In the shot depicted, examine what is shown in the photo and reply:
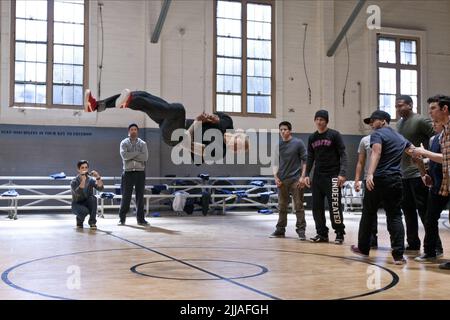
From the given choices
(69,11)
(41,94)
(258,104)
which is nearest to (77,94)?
(41,94)

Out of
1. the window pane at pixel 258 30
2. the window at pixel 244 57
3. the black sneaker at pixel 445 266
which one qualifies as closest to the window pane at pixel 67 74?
the window at pixel 244 57

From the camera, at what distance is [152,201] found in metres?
13.1

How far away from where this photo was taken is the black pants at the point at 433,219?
17.1 feet

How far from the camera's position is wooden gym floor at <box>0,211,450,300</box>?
3.76 meters

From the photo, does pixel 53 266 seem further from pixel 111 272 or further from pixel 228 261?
pixel 228 261

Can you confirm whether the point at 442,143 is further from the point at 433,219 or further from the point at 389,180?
the point at 433,219

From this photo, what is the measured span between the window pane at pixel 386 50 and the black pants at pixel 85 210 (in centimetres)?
1067

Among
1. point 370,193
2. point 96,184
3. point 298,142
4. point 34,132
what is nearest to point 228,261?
point 370,193

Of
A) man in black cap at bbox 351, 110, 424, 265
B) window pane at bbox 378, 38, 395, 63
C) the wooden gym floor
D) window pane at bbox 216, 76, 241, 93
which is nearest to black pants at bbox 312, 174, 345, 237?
the wooden gym floor

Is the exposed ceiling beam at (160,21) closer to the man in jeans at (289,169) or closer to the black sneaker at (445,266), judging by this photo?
the man in jeans at (289,169)

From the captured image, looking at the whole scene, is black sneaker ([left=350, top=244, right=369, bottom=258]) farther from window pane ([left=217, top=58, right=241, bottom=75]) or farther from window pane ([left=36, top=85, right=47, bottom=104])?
window pane ([left=36, top=85, right=47, bottom=104])

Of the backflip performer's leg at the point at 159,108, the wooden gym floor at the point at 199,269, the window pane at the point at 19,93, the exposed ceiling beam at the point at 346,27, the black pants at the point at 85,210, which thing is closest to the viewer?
the wooden gym floor at the point at 199,269

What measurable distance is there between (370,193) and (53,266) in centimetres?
307
